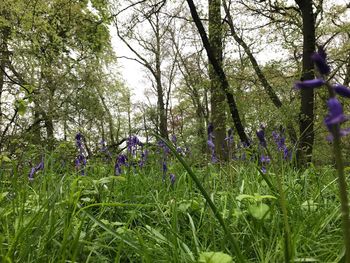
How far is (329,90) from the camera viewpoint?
0.67m

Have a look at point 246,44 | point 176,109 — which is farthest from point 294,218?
point 176,109

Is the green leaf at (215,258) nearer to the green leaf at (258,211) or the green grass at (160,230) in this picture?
the green grass at (160,230)

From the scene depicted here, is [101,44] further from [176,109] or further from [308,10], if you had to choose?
[176,109]

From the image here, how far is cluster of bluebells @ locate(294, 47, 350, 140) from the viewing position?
0.63m

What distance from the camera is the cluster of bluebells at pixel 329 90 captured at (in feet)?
2.07

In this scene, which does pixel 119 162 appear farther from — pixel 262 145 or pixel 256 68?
pixel 256 68

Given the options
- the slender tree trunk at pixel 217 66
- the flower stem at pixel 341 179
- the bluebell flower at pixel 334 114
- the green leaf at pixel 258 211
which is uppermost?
the slender tree trunk at pixel 217 66

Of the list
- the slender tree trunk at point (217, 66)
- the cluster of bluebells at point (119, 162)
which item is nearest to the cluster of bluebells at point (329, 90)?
the cluster of bluebells at point (119, 162)

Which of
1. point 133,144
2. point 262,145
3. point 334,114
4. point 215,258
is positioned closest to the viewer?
point 334,114

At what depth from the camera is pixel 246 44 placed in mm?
10617

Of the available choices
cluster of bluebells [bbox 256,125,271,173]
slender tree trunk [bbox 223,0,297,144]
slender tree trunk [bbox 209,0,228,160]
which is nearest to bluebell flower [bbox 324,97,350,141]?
cluster of bluebells [bbox 256,125,271,173]

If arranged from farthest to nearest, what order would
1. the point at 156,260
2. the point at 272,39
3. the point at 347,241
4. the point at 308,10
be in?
the point at 272,39
the point at 308,10
the point at 156,260
the point at 347,241

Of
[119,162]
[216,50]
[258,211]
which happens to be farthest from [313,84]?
[216,50]

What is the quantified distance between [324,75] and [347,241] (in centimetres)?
33
